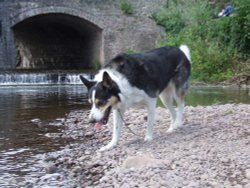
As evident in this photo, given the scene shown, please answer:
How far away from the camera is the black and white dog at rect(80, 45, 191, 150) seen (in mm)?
6012

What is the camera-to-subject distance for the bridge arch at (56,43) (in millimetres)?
26938

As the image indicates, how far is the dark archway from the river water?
9516 millimetres

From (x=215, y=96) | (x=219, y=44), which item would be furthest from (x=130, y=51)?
(x=215, y=96)

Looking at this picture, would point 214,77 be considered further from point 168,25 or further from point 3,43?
point 3,43

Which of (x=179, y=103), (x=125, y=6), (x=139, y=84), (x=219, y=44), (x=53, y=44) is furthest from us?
(x=53, y=44)

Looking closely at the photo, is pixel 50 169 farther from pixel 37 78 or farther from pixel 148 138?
pixel 37 78

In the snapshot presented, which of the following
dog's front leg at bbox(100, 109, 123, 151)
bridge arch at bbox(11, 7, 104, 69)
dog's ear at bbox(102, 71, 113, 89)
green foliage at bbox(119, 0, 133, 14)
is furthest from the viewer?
bridge arch at bbox(11, 7, 104, 69)

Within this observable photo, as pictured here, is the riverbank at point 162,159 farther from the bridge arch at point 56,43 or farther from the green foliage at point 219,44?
the bridge arch at point 56,43

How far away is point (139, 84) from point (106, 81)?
63cm

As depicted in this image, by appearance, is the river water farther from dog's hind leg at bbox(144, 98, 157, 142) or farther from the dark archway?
the dark archway

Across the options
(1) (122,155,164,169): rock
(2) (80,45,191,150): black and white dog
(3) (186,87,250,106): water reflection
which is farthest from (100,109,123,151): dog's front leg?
(3) (186,87,250,106): water reflection

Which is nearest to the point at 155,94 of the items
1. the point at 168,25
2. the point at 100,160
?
the point at 100,160

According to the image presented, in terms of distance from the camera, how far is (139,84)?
21.2 ft

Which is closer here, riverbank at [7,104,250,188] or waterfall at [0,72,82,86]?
riverbank at [7,104,250,188]
